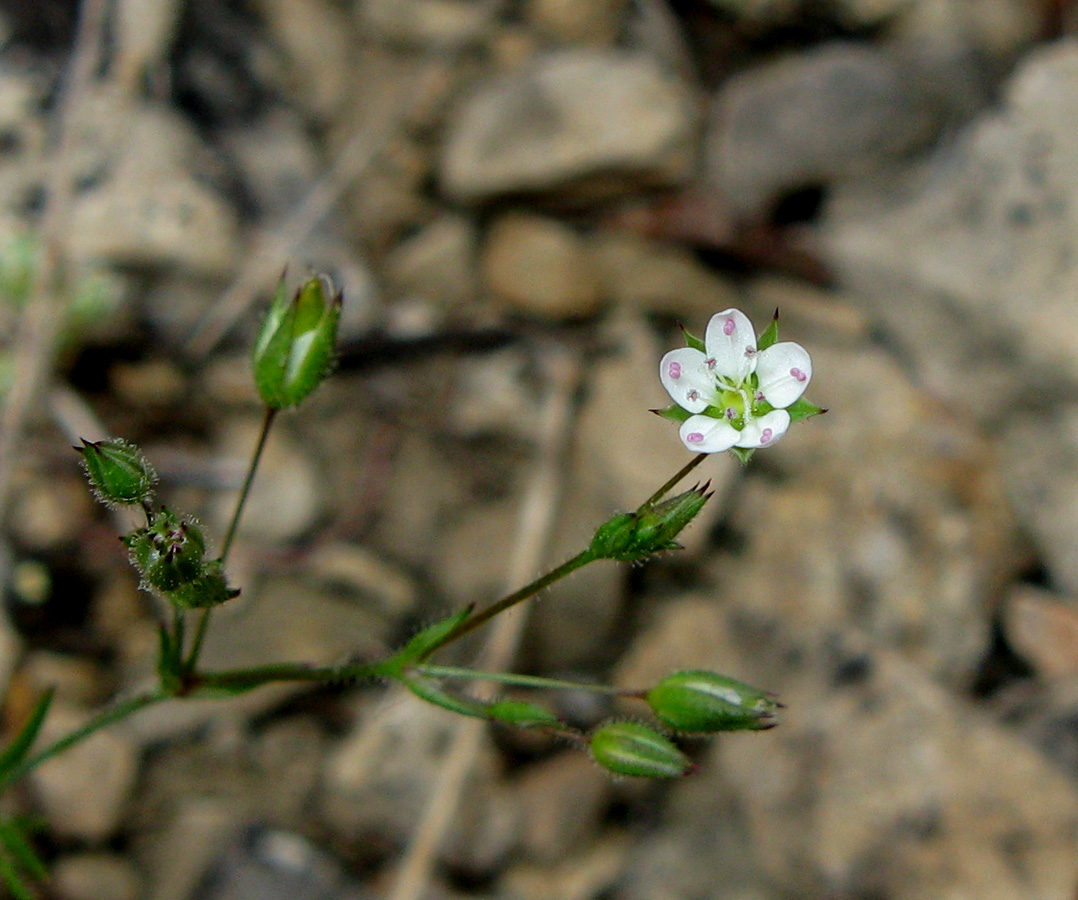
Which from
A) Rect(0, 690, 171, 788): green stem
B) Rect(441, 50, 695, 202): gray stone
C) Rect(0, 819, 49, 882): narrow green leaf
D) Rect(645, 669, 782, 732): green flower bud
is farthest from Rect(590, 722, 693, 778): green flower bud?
Rect(441, 50, 695, 202): gray stone

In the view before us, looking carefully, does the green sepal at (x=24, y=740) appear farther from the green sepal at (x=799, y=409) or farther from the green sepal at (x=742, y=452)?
the green sepal at (x=799, y=409)

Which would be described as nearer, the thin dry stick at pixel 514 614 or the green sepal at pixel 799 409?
the green sepal at pixel 799 409

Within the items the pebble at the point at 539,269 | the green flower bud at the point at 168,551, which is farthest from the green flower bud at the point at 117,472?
the pebble at the point at 539,269

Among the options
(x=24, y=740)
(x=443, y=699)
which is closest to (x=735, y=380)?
(x=443, y=699)

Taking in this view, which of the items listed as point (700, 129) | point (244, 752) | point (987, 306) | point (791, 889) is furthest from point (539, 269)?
point (791, 889)

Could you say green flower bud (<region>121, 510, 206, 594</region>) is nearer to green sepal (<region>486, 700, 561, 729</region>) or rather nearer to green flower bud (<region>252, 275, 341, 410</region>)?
green flower bud (<region>252, 275, 341, 410</region>)

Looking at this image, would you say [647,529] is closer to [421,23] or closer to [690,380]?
[690,380]
